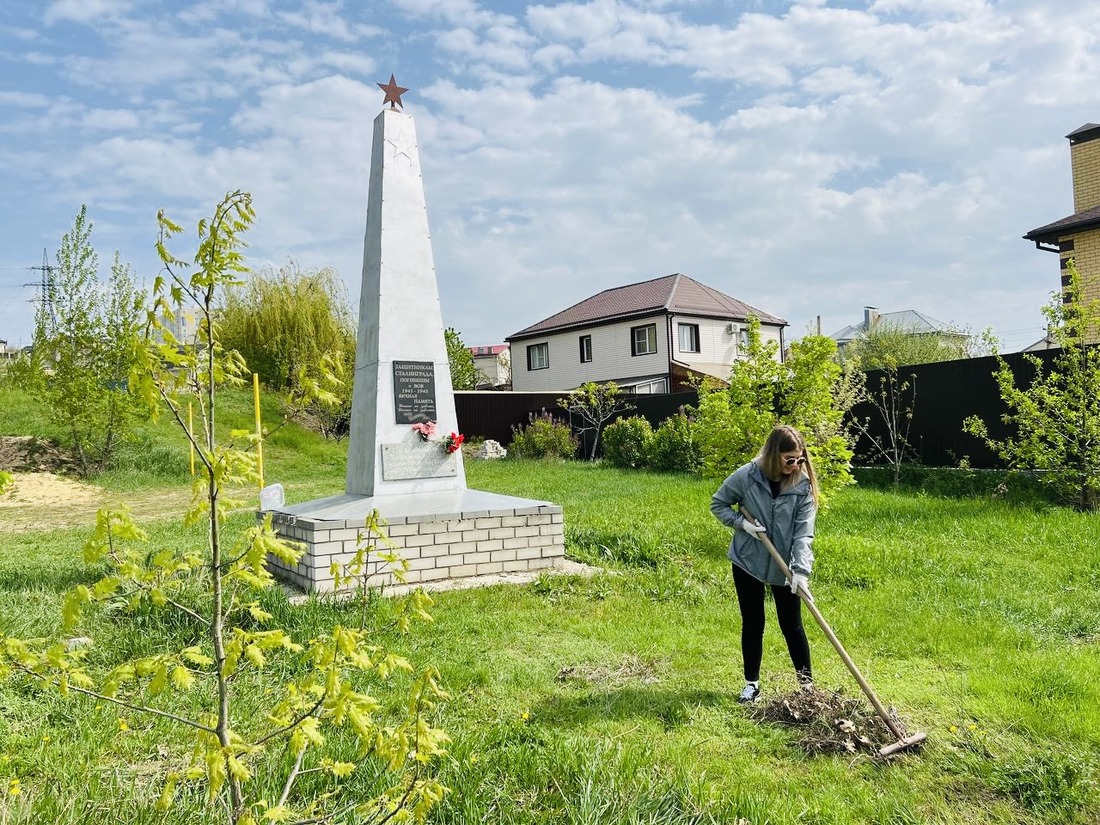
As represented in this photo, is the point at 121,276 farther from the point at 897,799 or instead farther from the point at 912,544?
the point at 897,799

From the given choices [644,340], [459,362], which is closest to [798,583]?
[644,340]

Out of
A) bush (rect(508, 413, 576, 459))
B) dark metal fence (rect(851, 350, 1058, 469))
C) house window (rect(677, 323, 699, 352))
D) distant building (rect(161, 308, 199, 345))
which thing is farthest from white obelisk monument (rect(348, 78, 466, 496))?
house window (rect(677, 323, 699, 352))

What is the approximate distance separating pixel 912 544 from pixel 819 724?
497cm

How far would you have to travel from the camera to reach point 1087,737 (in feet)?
11.7

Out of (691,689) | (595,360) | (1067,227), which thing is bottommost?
(691,689)

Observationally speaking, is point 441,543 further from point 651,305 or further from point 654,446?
point 651,305

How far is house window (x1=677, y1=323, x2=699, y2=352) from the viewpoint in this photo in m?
29.0

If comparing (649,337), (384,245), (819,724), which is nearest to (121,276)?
(384,245)

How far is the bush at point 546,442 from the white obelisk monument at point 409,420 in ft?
42.4

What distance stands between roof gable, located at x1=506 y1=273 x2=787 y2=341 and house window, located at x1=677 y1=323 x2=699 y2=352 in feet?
1.84

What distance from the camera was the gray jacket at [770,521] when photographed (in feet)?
13.3

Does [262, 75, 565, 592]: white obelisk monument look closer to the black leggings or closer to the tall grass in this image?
the tall grass

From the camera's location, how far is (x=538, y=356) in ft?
111

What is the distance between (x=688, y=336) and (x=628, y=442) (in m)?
12.5
